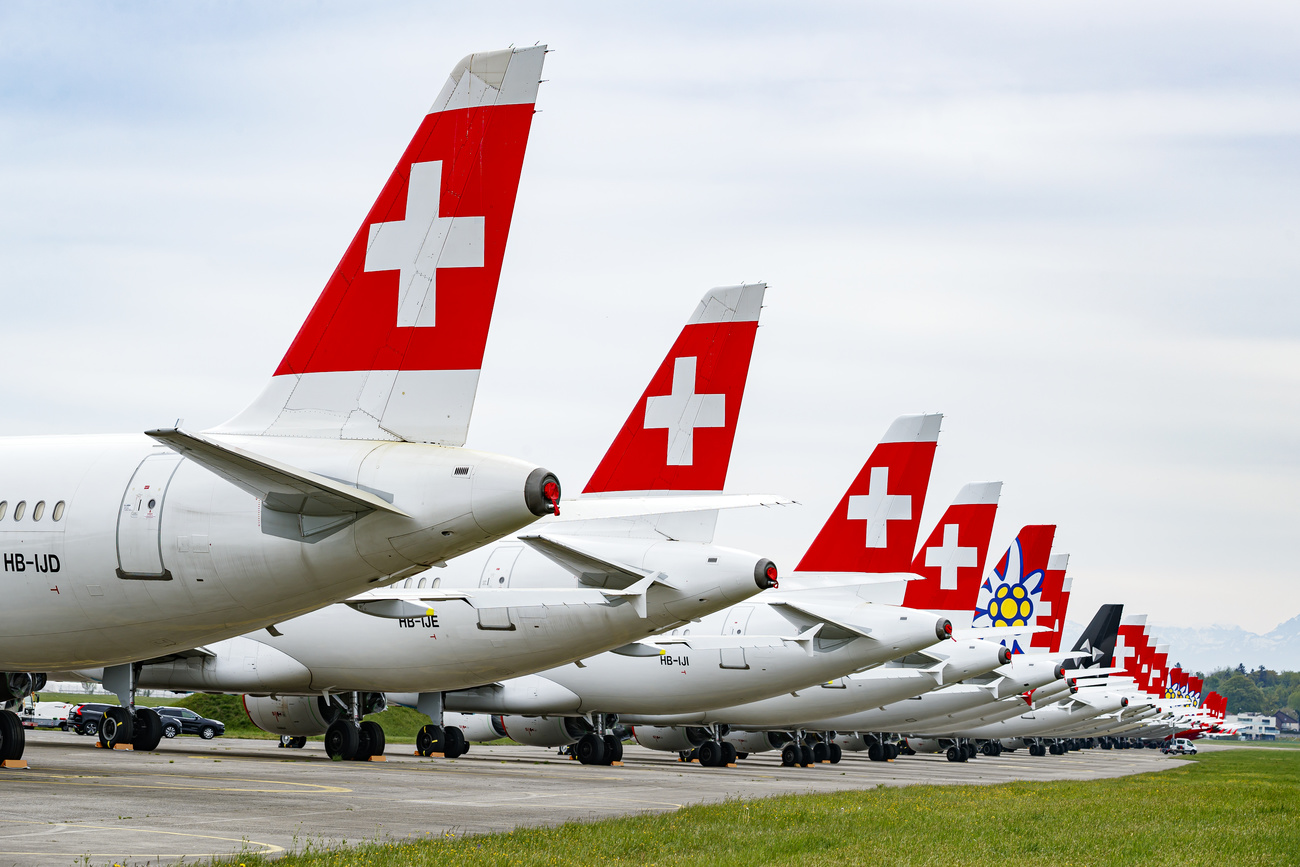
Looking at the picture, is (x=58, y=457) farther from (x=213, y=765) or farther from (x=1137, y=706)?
(x=1137, y=706)

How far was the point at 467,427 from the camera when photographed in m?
13.6

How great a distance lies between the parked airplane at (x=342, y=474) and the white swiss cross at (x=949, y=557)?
25412 mm

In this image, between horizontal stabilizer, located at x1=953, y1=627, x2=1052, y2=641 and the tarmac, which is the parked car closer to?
the tarmac

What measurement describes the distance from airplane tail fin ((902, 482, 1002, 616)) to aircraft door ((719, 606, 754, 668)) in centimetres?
813

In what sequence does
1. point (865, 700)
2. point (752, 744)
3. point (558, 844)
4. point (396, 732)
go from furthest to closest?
point (396, 732), point (752, 744), point (865, 700), point (558, 844)

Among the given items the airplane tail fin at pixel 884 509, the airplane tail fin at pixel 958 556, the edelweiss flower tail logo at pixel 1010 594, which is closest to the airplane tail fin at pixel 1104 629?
the edelweiss flower tail logo at pixel 1010 594

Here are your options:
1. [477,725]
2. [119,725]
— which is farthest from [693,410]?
[477,725]

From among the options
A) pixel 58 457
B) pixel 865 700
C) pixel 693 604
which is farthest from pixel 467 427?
pixel 865 700

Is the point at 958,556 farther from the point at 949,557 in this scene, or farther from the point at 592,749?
the point at 592,749

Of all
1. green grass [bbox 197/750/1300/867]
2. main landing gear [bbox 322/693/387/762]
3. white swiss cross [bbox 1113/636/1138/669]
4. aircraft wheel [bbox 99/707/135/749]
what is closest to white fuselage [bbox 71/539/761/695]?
aircraft wheel [bbox 99/707/135/749]

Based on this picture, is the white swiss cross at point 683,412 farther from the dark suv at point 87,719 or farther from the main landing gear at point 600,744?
the dark suv at point 87,719

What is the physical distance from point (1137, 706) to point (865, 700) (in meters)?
39.8

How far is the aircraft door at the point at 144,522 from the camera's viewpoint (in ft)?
44.5

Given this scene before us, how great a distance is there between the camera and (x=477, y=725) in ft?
109
